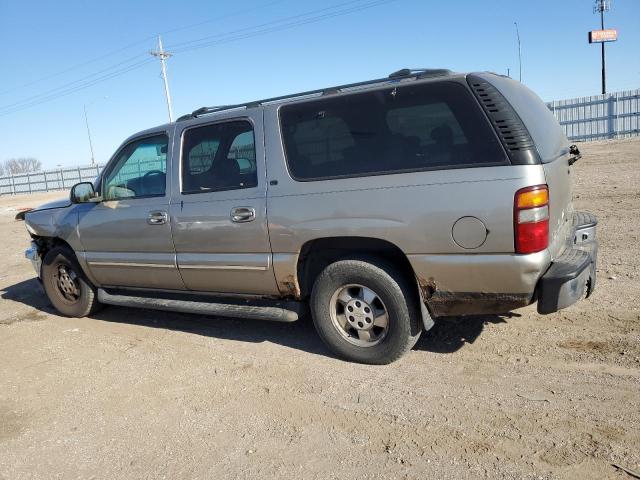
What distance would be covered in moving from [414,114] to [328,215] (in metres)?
0.93

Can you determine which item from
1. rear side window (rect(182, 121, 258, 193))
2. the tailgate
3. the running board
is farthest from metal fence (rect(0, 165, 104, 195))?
the tailgate

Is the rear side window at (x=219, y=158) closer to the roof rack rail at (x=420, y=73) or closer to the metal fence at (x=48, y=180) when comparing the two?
the roof rack rail at (x=420, y=73)

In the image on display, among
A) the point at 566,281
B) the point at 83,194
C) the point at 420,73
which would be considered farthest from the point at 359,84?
the point at 83,194

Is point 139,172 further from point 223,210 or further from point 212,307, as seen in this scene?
point 212,307

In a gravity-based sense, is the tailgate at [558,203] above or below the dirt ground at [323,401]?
above

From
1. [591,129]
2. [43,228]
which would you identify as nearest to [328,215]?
[43,228]

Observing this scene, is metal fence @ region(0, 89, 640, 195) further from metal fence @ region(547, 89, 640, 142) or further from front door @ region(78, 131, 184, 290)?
front door @ region(78, 131, 184, 290)

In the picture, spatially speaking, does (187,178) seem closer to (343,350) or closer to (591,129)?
(343,350)

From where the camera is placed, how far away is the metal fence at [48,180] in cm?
3806

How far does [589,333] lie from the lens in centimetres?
403

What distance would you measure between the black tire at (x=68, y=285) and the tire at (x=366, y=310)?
2989 millimetres

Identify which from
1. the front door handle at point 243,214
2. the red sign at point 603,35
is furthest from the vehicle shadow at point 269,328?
the red sign at point 603,35

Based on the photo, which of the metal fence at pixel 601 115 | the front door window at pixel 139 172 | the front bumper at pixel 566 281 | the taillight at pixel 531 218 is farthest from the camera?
the metal fence at pixel 601 115

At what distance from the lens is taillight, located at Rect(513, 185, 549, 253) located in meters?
3.09
